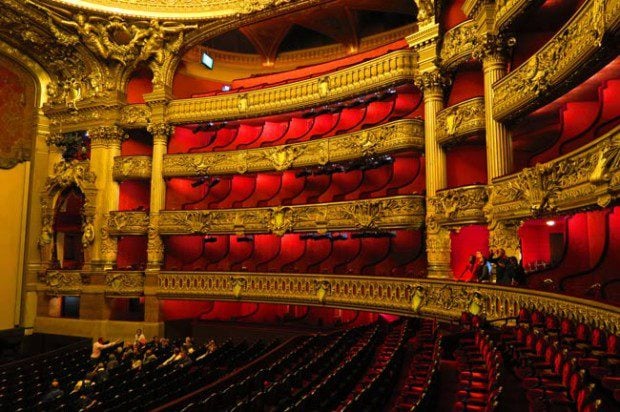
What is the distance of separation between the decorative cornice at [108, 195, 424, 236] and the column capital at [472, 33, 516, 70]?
344cm

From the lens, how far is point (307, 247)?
14977 mm

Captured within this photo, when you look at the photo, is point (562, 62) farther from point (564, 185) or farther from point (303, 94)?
point (303, 94)

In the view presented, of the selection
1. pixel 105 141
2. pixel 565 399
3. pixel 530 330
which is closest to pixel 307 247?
pixel 105 141

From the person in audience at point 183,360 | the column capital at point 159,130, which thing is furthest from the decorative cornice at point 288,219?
the person in audience at point 183,360

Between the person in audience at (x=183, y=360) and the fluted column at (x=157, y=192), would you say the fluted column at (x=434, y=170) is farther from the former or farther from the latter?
the fluted column at (x=157, y=192)

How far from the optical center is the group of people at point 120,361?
6.97 m

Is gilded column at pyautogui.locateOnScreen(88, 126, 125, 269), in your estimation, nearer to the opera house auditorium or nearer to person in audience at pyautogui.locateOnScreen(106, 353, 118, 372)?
the opera house auditorium

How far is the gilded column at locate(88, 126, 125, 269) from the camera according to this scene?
1560cm

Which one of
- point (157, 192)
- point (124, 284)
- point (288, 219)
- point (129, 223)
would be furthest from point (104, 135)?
point (288, 219)

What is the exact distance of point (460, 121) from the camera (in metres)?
10.2

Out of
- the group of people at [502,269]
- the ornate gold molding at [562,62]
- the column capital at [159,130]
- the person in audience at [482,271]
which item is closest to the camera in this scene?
the ornate gold molding at [562,62]

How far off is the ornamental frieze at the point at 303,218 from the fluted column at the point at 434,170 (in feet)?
2.25

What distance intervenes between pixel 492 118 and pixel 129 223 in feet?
37.6

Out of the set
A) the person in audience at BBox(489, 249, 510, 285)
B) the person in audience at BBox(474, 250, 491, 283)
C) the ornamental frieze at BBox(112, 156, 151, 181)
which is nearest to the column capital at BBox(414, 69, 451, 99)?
the person in audience at BBox(474, 250, 491, 283)
